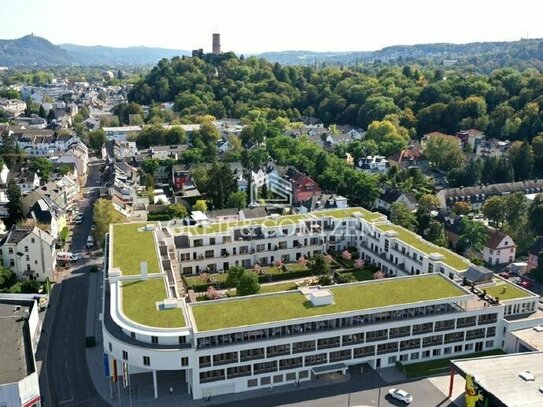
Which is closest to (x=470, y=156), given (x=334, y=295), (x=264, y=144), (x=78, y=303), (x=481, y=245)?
(x=264, y=144)

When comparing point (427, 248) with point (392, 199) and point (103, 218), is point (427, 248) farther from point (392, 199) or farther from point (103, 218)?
point (103, 218)

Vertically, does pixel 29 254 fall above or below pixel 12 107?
below

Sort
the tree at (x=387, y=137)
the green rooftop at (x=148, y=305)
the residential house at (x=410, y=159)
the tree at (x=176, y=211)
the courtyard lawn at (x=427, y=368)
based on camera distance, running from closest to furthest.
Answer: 1. the green rooftop at (x=148, y=305)
2. the courtyard lawn at (x=427, y=368)
3. the tree at (x=176, y=211)
4. the residential house at (x=410, y=159)
5. the tree at (x=387, y=137)

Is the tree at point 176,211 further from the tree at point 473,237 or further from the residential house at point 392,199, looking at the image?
the tree at point 473,237

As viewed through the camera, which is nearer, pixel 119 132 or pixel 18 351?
pixel 18 351

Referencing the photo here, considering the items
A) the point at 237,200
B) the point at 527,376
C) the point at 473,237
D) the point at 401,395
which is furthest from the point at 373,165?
the point at 527,376

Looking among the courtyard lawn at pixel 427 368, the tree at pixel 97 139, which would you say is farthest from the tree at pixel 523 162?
the tree at pixel 97 139

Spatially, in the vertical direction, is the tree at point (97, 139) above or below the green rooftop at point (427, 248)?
above
